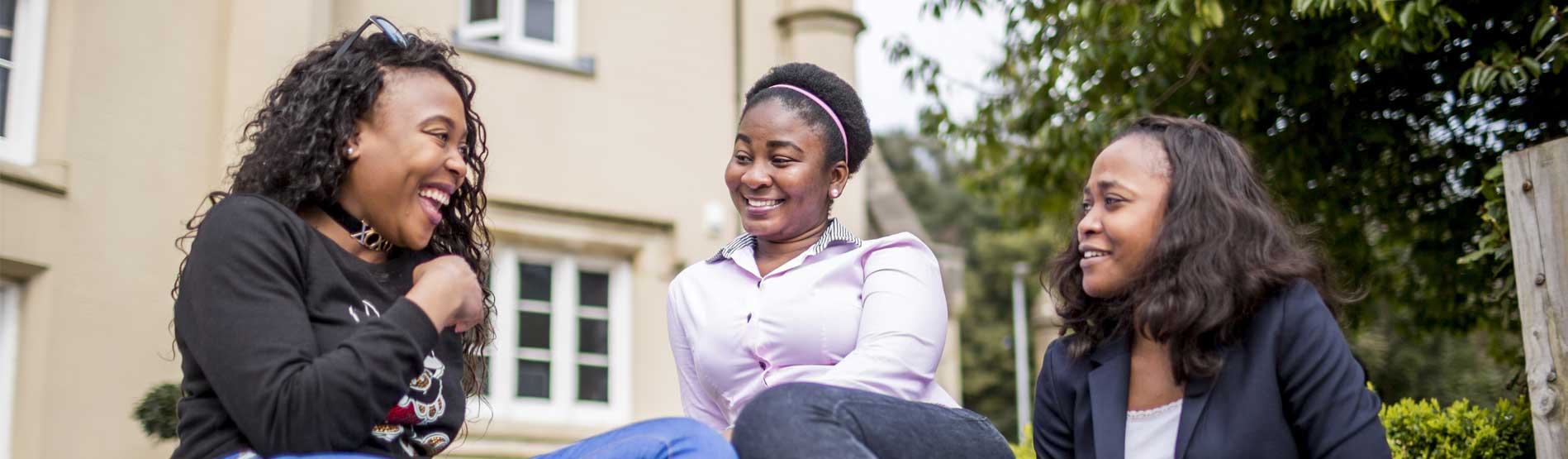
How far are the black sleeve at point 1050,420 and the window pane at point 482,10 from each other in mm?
6956

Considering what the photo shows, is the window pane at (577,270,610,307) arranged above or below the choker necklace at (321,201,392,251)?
below

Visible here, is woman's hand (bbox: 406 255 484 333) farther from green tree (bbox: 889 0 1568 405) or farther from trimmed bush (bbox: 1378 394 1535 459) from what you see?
green tree (bbox: 889 0 1568 405)

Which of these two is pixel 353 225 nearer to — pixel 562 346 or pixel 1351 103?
pixel 1351 103

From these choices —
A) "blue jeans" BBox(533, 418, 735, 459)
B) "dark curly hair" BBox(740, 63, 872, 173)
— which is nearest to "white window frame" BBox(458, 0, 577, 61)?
"dark curly hair" BBox(740, 63, 872, 173)

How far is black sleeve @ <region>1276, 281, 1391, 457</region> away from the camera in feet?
9.66

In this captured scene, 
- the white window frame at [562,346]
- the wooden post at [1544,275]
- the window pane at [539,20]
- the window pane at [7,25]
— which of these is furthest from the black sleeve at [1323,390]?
the window pane at [539,20]

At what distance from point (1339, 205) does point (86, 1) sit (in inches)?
252

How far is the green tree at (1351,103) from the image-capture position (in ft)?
21.4

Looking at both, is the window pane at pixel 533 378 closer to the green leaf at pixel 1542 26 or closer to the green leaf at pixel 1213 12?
the green leaf at pixel 1213 12

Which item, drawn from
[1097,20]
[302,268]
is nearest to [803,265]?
[302,268]

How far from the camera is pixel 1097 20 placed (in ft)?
23.6

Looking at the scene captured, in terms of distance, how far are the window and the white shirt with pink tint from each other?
581 centimetres

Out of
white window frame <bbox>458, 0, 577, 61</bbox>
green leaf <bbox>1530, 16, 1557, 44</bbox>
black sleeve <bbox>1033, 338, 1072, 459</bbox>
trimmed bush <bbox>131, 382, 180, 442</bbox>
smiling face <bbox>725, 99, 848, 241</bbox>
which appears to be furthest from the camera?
white window frame <bbox>458, 0, 577, 61</bbox>

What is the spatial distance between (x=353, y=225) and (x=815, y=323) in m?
1.03
